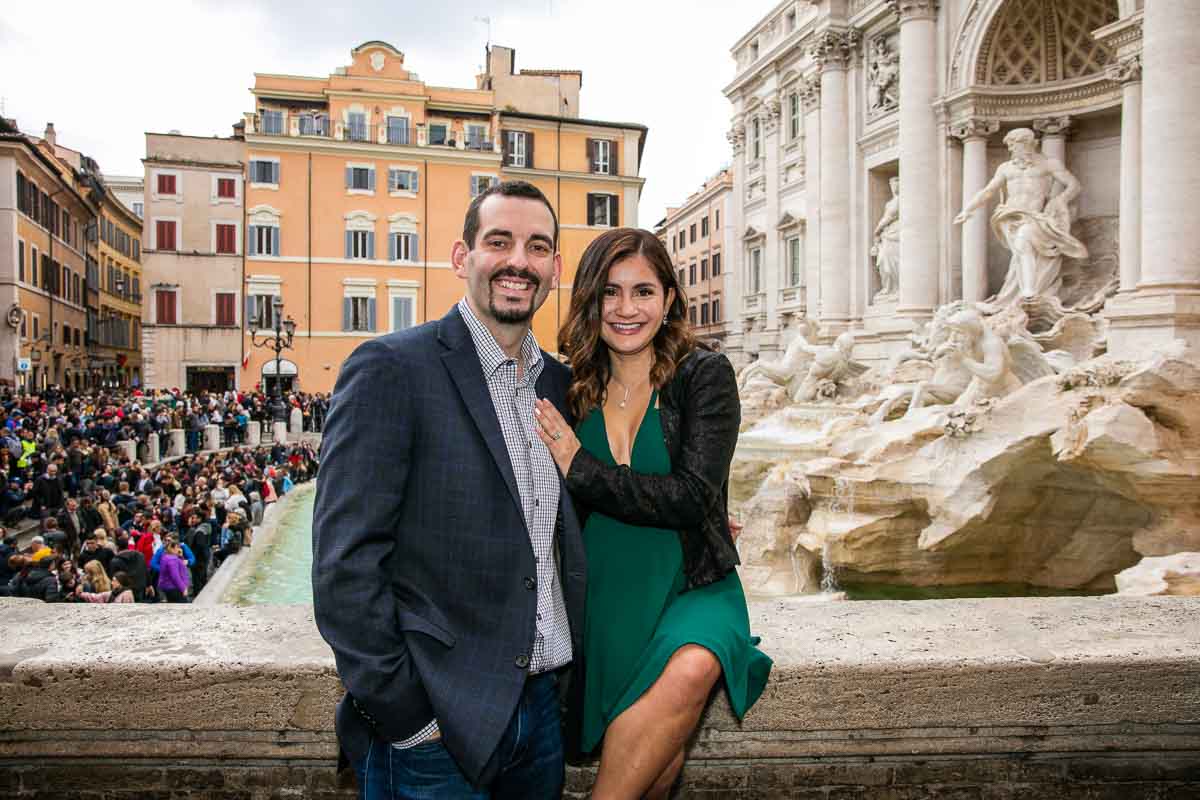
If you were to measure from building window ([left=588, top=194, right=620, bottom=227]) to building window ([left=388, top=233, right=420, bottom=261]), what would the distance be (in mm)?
7185

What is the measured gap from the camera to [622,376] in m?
2.18

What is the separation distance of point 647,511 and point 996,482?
7.44 m

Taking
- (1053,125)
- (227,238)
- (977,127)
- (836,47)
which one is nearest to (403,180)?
(227,238)

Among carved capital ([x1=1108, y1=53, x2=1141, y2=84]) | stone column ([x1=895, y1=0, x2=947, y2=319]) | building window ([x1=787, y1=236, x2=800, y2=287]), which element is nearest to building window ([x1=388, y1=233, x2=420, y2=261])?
Answer: building window ([x1=787, y1=236, x2=800, y2=287])

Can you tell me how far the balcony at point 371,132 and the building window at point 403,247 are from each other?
321 centimetres

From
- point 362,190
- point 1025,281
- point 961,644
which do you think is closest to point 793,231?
point 1025,281

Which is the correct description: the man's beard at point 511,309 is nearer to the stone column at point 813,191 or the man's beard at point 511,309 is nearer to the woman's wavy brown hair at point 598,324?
the woman's wavy brown hair at point 598,324

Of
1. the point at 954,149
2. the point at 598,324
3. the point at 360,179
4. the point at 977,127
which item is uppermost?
the point at 360,179

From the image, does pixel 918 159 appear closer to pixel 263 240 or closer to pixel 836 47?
pixel 836 47

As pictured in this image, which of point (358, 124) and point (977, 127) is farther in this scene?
point (358, 124)

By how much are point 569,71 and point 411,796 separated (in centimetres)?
4052

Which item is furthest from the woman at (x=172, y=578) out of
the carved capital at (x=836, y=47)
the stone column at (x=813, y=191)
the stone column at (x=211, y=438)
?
the carved capital at (x=836, y=47)

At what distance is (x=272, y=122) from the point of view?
1260 inches

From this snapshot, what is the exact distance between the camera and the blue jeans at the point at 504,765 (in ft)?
5.33
